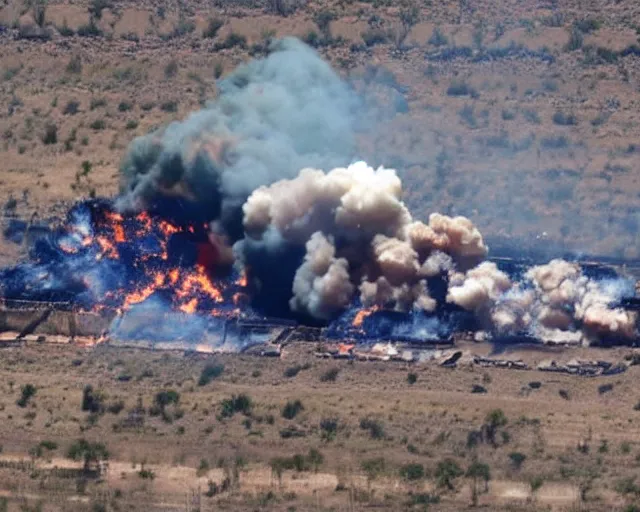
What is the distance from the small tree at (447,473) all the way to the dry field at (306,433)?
0.05m

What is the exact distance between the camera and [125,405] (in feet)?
224

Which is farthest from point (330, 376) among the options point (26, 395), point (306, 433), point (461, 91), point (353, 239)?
point (461, 91)

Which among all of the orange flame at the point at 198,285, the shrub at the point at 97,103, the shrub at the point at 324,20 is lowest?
the orange flame at the point at 198,285

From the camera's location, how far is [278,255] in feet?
248

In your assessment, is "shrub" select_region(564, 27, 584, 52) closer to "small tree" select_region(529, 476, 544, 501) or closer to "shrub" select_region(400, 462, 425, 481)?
"shrub" select_region(400, 462, 425, 481)

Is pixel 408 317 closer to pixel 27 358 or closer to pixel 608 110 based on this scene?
pixel 27 358

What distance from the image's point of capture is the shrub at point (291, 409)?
219 feet

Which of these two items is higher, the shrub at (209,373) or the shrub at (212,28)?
the shrub at (212,28)

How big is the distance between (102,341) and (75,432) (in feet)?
28.7

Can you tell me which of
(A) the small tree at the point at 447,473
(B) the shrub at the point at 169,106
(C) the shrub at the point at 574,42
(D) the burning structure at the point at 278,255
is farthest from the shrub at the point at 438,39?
(A) the small tree at the point at 447,473

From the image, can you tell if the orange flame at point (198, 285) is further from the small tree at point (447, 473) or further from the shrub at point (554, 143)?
the shrub at point (554, 143)

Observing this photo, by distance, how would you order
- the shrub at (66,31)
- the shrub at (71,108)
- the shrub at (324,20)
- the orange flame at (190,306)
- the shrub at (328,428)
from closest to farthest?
1. the shrub at (328,428)
2. the orange flame at (190,306)
3. the shrub at (71,108)
4. the shrub at (324,20)
5. the shrub at (66,31)

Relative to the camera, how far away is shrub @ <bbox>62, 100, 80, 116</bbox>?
101 meters

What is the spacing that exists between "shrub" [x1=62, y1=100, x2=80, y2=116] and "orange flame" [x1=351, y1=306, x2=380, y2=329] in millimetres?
29947
